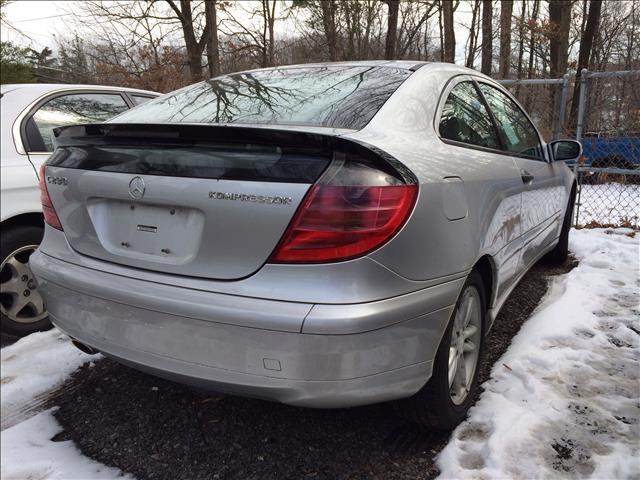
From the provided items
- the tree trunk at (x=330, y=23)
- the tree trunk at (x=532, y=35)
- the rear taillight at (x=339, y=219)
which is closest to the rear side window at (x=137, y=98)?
the rear taillight at (x=339, y=219)

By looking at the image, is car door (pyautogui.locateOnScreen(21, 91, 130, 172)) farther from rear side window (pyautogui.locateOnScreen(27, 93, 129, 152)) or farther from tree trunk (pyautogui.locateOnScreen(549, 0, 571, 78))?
tree trunk (pyautogui.locateOnScreen(549, 0, 571, 78))

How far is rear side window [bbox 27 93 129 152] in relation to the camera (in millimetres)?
3426

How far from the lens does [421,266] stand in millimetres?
1829

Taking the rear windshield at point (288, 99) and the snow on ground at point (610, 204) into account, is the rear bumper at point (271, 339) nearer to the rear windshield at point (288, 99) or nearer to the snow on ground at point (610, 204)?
the rear windshield at point (288, 99)

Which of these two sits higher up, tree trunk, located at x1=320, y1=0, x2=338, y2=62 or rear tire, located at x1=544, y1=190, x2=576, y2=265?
tree trunk, located at x1=320, y1=0, x2=338, y2=62

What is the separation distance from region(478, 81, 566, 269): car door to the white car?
9.17 ft

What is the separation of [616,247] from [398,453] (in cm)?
418

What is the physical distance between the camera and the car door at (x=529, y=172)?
3.11 metres

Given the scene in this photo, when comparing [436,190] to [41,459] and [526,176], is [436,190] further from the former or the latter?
[41,459]

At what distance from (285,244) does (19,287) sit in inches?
87.7

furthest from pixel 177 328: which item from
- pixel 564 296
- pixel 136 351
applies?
pixel 564 296

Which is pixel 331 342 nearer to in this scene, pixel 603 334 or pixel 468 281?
Result: pixel 468 281

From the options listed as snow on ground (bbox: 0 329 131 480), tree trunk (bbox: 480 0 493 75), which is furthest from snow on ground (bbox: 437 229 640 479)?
tree trunk (bbox: 480 0 493 75)

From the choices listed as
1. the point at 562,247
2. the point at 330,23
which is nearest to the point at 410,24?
the point at 330,23
